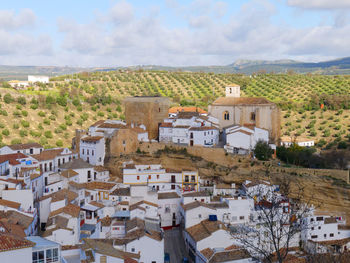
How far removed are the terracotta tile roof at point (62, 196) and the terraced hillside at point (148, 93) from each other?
546 inches

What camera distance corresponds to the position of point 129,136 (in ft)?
98.3

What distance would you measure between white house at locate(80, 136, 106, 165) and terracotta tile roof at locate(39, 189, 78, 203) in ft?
16.9

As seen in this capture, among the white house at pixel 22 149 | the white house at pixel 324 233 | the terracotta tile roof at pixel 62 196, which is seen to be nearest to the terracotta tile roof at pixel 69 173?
the terracotta tile roof at pixel 62 196

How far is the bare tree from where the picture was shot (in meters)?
12.5

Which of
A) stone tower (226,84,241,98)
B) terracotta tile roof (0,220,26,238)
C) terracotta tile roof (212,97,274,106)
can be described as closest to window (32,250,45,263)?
terracotta tile roof (0,220,26,238)

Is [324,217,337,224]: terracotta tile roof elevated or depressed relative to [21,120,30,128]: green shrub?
depressed

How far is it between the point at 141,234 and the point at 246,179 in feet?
34.6

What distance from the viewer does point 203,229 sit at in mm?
22938

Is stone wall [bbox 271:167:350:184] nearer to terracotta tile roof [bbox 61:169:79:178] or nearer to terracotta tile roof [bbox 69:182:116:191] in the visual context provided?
terracotta tile roof [bbox 69:182:116:191]

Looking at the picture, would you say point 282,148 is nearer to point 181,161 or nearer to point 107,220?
point 181,161

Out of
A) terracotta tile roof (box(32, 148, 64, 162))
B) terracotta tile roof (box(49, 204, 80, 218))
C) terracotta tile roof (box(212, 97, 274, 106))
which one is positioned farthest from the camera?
terracotta tile roof (box(212, 97, 274, 106))

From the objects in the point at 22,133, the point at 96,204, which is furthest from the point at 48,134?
the point at 96,204

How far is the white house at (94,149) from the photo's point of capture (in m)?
30.5

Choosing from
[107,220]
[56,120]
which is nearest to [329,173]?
[107,220]
